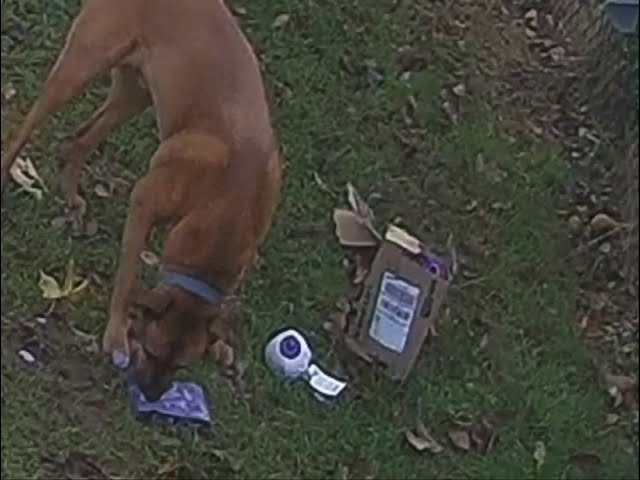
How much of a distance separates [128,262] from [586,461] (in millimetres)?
1460

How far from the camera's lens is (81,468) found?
12.7ft

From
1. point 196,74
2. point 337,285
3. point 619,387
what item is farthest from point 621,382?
point 196,74

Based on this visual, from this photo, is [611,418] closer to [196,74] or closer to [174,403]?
[174,403]

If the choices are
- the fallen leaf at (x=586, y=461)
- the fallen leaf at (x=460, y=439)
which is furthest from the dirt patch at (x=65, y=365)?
Result: the fallen leaf at (x=586, y=461)

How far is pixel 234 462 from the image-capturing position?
4129 mm

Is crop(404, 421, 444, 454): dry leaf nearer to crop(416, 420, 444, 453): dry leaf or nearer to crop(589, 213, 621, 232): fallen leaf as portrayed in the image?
crop(416, 420, 444, 453): dry leaf

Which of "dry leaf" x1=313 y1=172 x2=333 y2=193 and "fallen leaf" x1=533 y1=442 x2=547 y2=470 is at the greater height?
"dry leaf" x1=313 y1=172 x2=333 y2=193

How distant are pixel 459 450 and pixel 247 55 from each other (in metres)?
1.23

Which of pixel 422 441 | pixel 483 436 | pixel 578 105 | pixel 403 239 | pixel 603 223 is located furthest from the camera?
pixel 578 105

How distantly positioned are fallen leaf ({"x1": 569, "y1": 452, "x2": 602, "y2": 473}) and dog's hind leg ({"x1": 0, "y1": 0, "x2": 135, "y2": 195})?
5.55 feet

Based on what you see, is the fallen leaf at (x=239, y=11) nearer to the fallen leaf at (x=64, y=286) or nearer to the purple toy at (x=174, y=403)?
the fallen leaf at (x=64, y=286)

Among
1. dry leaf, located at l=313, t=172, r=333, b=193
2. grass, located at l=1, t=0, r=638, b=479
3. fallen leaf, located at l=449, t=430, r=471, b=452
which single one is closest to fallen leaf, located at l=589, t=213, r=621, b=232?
grass, located at l=1, t=0, r=638, b=479

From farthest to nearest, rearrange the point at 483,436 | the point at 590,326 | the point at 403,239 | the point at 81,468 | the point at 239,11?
the point at 239,11 < the point at 590,326 < the point at 403,239 < the point at 483,436 < the point at 81,468

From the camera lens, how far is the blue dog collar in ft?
12.9
